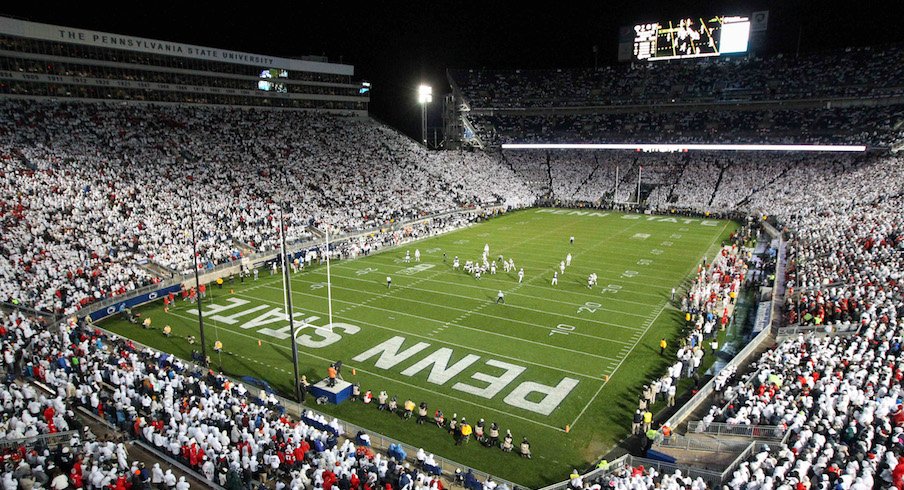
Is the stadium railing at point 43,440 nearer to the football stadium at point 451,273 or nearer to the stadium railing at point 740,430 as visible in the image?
the football stadium at point 451,273

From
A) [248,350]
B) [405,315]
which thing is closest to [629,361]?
[405,315]

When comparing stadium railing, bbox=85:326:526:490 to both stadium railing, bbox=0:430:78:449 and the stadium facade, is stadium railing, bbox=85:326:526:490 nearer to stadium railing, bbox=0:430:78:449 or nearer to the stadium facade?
stadium railing, bbox=0:430:78:449

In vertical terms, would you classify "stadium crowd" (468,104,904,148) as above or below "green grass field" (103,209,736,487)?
above

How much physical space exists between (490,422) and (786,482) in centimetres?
671

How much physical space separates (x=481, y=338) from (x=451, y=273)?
9.08m

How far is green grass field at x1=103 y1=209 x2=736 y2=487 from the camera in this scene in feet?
46.0

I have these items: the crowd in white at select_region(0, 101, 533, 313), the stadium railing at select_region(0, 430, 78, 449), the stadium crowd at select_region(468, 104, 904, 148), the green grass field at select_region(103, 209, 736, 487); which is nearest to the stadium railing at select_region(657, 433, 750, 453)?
the green grass field at select_region(103, 209, 736, 487)

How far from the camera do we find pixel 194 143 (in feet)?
135

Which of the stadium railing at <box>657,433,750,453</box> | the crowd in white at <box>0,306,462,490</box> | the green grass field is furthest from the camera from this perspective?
the green grass field

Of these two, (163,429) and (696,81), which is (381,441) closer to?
Result: (163,429)

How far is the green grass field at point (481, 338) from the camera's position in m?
14.0

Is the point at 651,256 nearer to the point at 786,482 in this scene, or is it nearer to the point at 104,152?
the point at 786,482

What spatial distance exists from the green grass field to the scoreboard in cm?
3135

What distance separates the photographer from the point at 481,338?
19484 mm
